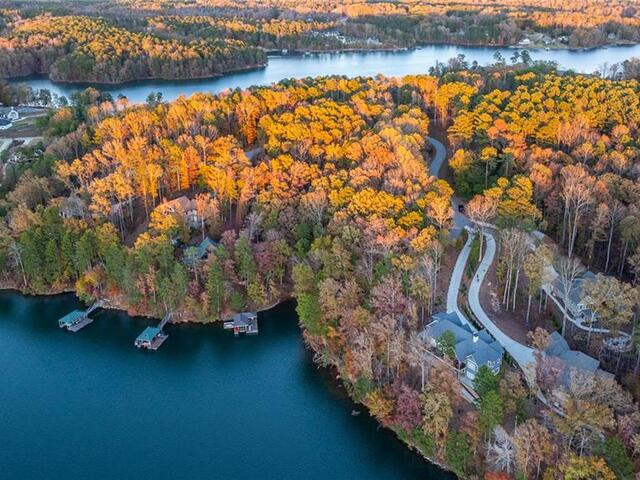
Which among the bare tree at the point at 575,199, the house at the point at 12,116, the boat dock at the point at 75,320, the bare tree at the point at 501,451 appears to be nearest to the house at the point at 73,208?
the boat dock at the point at 75,320

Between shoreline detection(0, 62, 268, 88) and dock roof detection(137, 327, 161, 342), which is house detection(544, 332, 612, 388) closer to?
dock roof detection(137, 327, 161, 342)

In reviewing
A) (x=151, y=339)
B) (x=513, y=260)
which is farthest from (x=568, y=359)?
(x=151, y=339)

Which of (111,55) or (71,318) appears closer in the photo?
(71,318)

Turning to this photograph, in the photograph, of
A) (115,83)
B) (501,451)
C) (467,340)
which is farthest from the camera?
(115,83)

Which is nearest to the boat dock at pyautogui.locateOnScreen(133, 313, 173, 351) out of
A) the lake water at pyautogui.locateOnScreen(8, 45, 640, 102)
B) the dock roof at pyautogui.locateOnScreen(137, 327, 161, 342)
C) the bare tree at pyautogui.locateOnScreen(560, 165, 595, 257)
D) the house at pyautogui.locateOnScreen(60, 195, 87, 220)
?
the dock roof at pyautogui.locateOnScreen(137, 327, 161, 342)

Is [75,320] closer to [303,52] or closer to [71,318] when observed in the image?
[71,318]

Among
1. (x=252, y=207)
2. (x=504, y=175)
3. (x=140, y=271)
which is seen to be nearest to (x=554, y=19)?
(x=504, y=175)

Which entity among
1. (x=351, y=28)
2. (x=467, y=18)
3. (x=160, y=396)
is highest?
(x=467, y=18)
